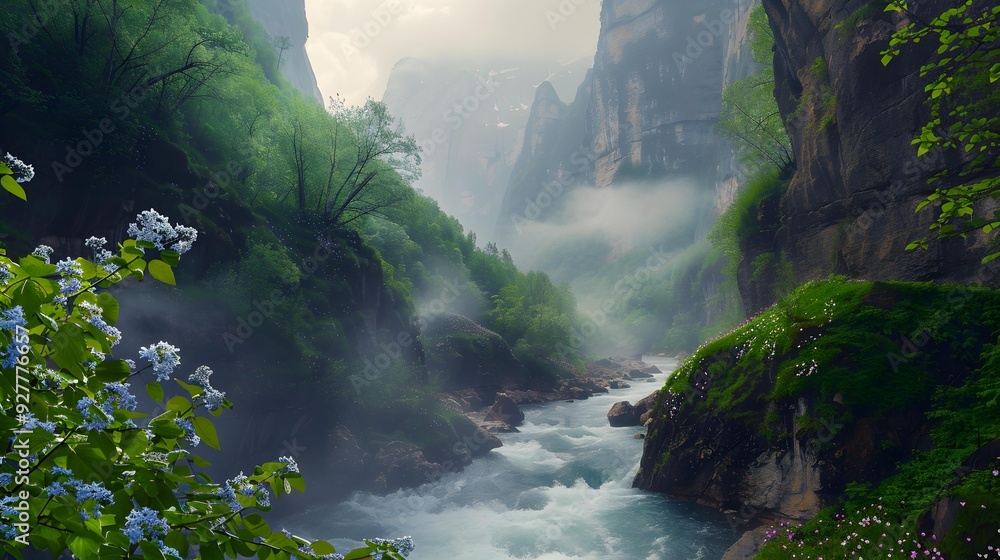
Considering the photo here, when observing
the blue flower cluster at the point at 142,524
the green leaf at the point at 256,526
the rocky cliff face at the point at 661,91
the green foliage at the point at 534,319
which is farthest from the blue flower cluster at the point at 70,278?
the rocky cliff face at the point at 661,91

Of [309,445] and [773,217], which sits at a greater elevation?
[773,217]

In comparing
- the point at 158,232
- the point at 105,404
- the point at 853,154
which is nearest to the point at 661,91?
the point at 853,154

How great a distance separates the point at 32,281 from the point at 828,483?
14.7 meters

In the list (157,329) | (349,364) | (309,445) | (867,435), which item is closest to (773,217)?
(867,435)

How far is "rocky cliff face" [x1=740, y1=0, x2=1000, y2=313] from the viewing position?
17.1 metres

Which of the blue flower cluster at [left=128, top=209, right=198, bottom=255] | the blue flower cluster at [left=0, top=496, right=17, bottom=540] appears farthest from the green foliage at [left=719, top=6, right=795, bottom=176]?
the blue flower cluster at [left=0, top=496, right=17, bottom=540]

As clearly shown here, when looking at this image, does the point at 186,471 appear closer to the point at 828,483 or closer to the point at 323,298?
the point at 828,483

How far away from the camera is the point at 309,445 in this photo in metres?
23.0

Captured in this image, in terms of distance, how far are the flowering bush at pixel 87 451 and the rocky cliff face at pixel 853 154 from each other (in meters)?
19.6

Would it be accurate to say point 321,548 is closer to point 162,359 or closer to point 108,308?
point 162,359

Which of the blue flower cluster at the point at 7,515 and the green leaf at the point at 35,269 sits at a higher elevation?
the green leaf at the point at 35,269

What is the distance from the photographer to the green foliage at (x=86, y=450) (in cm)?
208

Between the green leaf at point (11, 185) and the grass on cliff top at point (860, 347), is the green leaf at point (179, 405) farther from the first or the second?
the grass on cliff top at point (860, 347)

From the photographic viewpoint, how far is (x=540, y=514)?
61.2 ft
